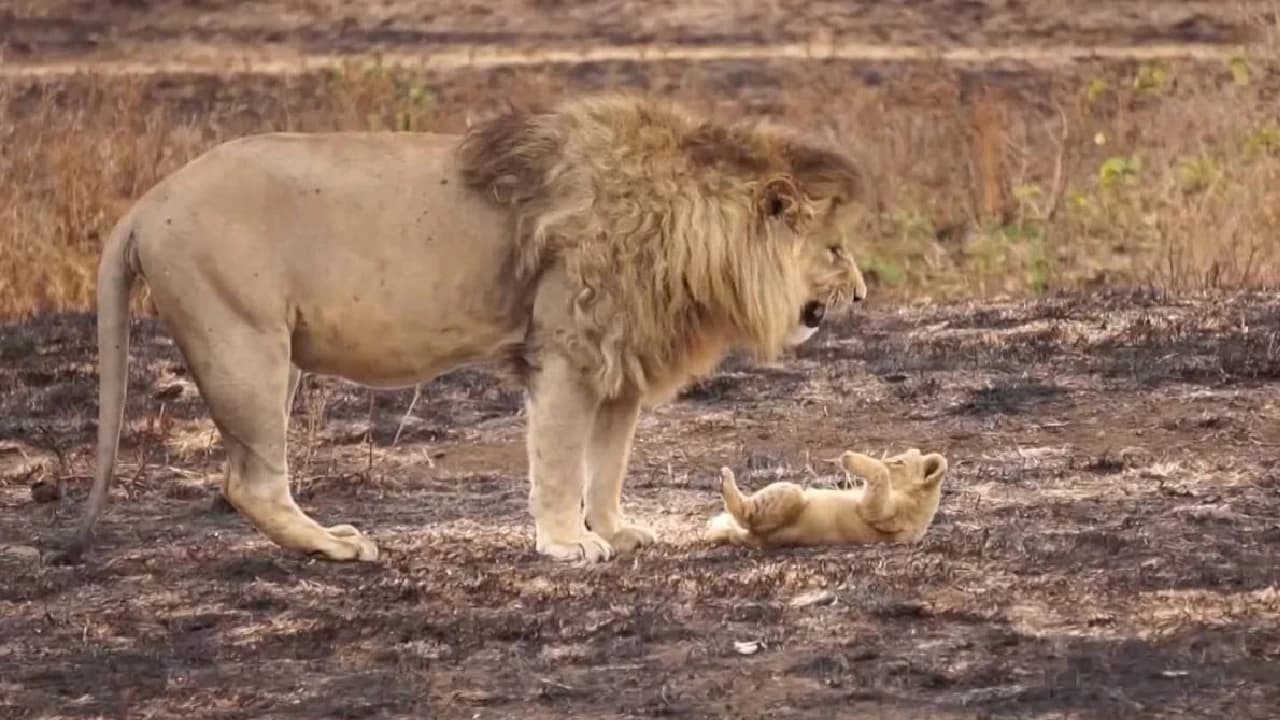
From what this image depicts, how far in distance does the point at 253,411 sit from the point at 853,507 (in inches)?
59.6

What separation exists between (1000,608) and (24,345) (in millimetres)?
5538

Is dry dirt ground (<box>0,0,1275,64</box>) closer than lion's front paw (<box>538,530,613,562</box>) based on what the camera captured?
No

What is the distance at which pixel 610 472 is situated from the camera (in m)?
6.68

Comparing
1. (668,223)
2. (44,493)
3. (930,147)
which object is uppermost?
(668,223)

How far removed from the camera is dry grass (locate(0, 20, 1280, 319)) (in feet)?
40.0

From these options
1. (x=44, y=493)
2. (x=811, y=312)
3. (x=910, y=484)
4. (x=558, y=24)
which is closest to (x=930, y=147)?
(x=558, y=24)

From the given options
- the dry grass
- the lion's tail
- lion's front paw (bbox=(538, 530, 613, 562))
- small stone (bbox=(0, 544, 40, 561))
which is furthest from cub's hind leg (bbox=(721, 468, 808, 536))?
the dry grass

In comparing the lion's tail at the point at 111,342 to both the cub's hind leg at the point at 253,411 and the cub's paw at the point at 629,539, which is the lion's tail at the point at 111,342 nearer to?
the cub's hind leg at the point at 253,411

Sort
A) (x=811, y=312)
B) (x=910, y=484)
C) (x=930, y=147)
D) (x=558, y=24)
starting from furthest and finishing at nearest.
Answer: (x=558, y=24)
(x=930, y=147)
(x=811, y=312)
(x=910, y=484)

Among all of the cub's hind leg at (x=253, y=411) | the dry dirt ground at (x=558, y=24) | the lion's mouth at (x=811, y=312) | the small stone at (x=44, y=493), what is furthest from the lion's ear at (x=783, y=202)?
the dry dirt ground at (x=558, y=24)

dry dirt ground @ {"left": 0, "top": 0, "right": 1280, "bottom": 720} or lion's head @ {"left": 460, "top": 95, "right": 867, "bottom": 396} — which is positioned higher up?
lion's head @ {"left": 460, "top": 95, "right": 867, "bottom": 396}

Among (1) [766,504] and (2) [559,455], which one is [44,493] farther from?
(1) [766,504]

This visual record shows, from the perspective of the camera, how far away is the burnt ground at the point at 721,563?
17.0ft

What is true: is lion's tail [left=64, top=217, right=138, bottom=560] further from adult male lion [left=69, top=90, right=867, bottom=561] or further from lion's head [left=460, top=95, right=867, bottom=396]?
lion's head [left=460, top=95, right=867, bottom=396]
